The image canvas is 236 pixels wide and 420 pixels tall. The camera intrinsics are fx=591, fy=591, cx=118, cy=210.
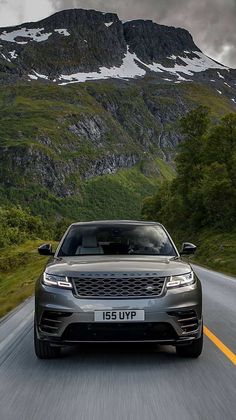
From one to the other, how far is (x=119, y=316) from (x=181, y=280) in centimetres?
90

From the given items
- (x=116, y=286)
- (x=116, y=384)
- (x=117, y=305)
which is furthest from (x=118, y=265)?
(x=116, y=384)

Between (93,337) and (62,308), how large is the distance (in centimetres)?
46

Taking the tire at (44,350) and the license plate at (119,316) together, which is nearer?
the license plate at (119,316)

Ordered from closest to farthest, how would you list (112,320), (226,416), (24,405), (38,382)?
1. (226,416)
2. (24,405)
3. (38,382)
4. (112,320)

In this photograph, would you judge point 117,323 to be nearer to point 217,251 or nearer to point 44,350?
point 44,350

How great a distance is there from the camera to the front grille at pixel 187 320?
655 cm

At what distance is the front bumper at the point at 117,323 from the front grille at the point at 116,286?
89mm

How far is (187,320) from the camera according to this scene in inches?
261

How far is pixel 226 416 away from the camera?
4.73m

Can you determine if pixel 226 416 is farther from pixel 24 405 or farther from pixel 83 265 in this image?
pixel 83 265

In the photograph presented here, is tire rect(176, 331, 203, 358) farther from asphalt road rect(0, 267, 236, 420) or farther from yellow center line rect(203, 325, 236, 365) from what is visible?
yellow center line rect(203, 325, 236, 365)

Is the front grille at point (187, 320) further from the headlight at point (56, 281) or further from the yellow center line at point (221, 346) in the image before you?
the headlight at point (56, 281)

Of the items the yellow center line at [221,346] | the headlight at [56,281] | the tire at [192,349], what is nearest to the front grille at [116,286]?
the headlight at [56,281]

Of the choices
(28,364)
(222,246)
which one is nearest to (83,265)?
(28,364)
